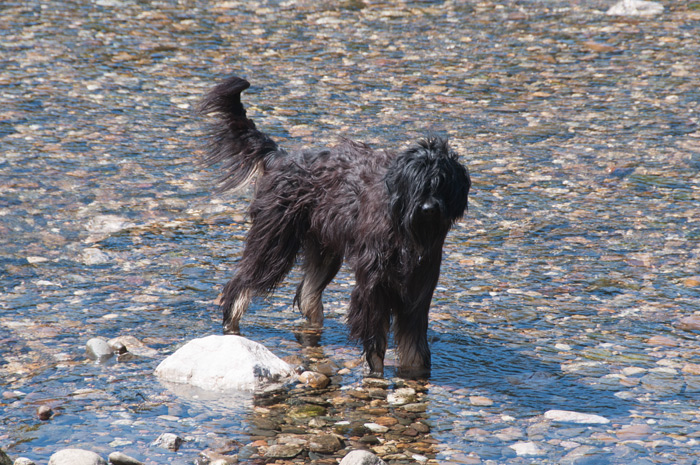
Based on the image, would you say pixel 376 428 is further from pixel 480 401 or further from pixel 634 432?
pixel 634 432

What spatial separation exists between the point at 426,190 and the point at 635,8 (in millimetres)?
10562

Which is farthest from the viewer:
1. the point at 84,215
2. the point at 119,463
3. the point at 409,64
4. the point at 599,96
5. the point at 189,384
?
the point at 409,64

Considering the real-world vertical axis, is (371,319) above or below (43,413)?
above

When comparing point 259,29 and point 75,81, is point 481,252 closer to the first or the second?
point 75,81

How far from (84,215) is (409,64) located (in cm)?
591

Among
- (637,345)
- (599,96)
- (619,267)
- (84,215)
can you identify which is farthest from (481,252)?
(599,96)

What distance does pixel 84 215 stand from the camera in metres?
7.73

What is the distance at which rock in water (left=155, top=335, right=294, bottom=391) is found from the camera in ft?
16.9

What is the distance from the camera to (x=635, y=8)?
13977 millimetres

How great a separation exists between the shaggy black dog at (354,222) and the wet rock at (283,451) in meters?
1.02

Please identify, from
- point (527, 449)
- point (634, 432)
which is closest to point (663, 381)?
→ point (634, 432)

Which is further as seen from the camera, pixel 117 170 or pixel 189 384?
pixel 117 170

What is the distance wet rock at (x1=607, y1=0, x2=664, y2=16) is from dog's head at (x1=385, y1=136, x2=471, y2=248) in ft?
33.1

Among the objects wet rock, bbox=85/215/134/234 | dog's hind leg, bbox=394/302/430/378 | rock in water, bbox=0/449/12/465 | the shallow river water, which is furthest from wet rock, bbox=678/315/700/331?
wet rock, bbox=85/215/134/234
